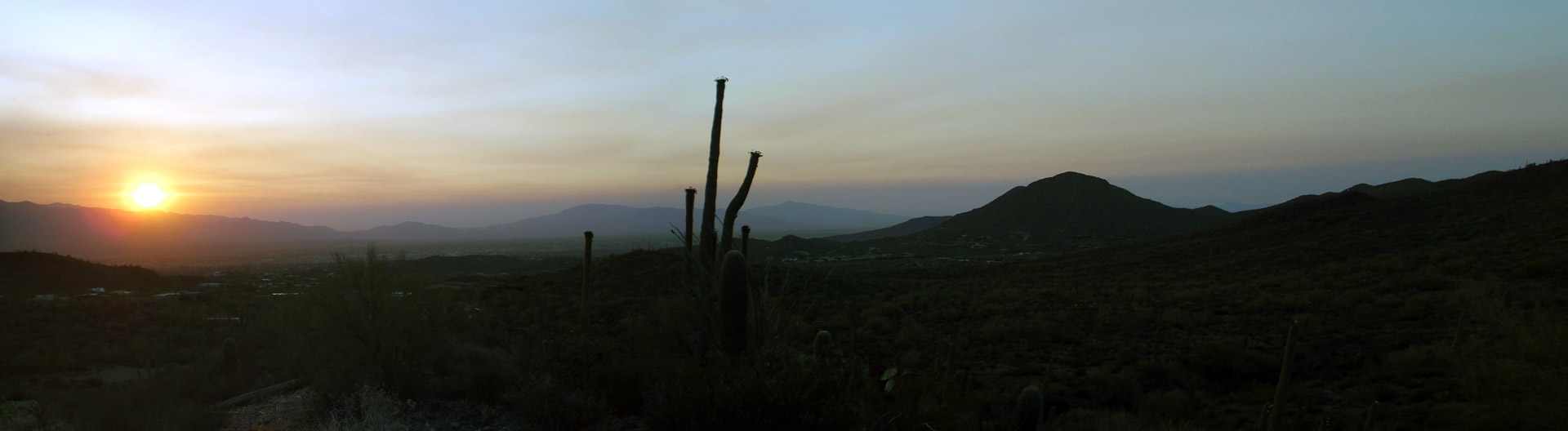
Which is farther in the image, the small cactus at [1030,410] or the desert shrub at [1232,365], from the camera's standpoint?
the desert shrub at [1232,365]

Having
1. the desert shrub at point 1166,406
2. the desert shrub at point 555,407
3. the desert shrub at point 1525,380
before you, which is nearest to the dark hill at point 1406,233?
the desert shrub at point 1525,380

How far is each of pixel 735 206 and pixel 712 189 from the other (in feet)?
1.92

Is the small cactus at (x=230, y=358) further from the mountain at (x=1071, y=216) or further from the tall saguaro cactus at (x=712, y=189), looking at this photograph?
the mountain at (x=1071, y=216)

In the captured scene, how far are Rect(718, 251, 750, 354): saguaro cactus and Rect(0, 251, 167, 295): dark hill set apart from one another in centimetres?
3939

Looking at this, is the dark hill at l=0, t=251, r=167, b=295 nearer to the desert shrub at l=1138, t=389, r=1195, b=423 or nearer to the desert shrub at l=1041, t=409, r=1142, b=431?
the desert shrub at l=1041, t=409, r=1142, b=431

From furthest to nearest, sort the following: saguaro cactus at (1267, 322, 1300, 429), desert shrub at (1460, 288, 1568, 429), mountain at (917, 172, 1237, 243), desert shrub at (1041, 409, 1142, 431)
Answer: mountain at (917, 172, 1237, 243), desert shrub at (1041, 409, 1142, 431), saguaro cactus at (1267, 322, 1300, 429), desert shrub at (1460, 288, 1568, 429)

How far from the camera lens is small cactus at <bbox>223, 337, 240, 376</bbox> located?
1395 cm

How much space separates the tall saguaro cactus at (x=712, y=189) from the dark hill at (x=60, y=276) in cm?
3805

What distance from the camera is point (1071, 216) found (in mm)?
88062

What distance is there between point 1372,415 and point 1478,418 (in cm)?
169

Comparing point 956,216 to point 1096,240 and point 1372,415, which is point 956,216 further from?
point 1372,415

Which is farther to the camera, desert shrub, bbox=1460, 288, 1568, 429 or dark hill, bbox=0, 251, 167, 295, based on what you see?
dark hill, bbox=0, 251, 167, 295

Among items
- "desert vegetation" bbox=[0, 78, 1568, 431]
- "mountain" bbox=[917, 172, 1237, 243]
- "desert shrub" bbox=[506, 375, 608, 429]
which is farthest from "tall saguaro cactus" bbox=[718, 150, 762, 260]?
"mountain" bbox=[917, 172, 1237, 243]

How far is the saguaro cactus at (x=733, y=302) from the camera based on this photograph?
332 inches
